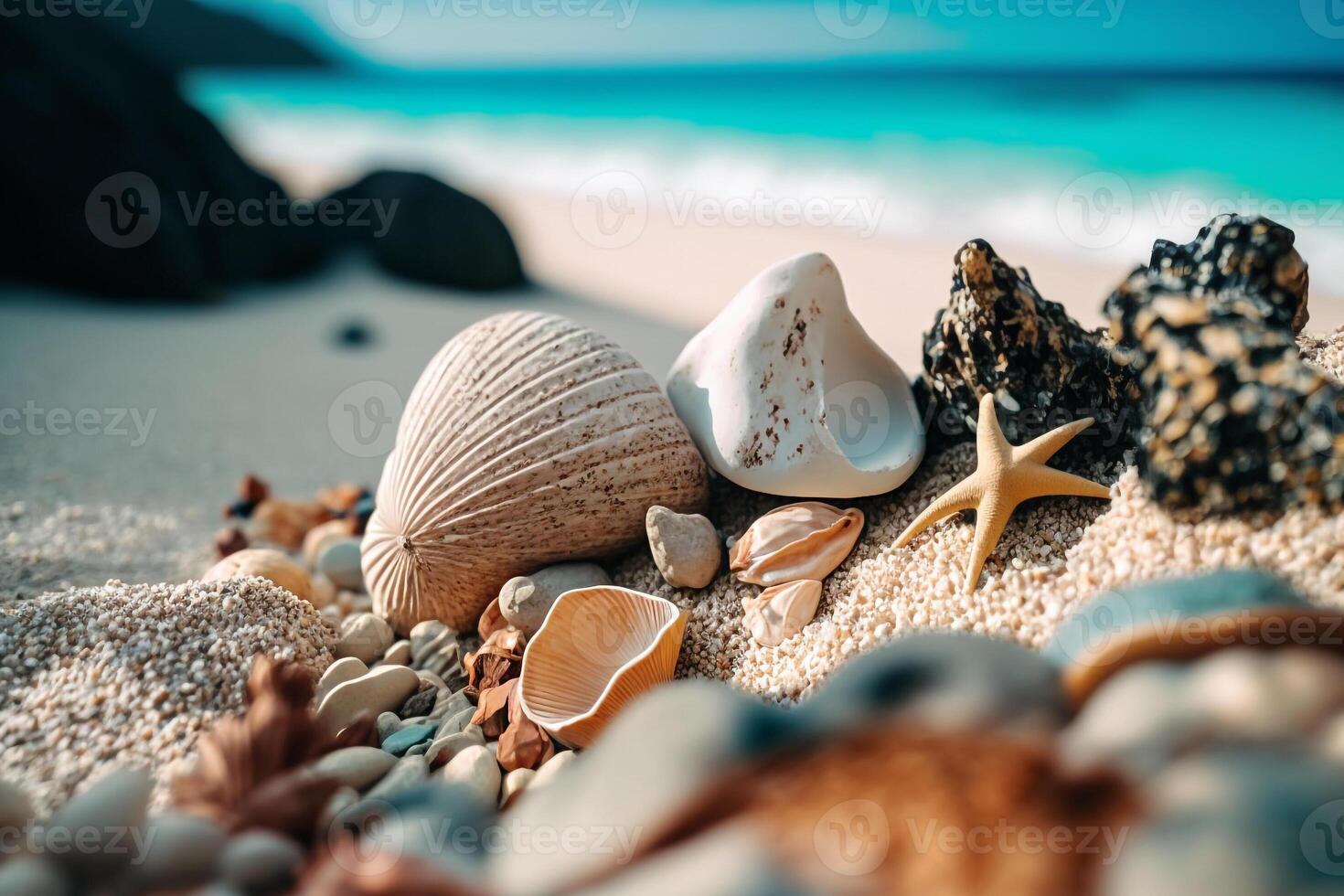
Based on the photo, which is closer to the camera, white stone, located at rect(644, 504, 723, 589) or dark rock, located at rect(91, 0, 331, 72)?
white stone, located at rect(644, 504, 723, 589)

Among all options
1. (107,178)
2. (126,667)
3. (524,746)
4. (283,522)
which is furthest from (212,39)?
(524,746)

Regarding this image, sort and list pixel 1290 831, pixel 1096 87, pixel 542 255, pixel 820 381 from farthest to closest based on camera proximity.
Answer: pixel 1096 87 < pixel 542 255 < pixel 820 381 < pixel 1290 831

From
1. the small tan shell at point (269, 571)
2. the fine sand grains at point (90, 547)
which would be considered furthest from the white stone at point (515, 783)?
the fine sand grains at point (90, 547)

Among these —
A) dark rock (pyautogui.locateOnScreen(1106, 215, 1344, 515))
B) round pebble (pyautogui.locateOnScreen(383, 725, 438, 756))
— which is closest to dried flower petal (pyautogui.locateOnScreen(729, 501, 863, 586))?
dark rock (pyautogui.locateOnScreen(1106, 215, 1344, 515))

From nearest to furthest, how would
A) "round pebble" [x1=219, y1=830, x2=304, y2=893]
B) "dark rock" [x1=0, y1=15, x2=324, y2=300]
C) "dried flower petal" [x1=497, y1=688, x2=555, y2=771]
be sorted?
"round pebble" [x1=219, y1=830, x2=304, y2=893]
"dried flower petal" [x1=497, y1=688, x2=555, y2=771]
"dark rock" [x1=0, y1=15, x2=324, y2=300]

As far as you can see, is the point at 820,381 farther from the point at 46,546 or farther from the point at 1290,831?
the point at 46,546

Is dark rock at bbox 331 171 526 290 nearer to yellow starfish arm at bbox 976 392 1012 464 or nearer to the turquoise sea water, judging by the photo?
the turquoise sea water

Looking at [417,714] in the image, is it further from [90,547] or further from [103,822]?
[90,547]

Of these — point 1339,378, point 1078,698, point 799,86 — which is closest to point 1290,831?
point 1078,698
